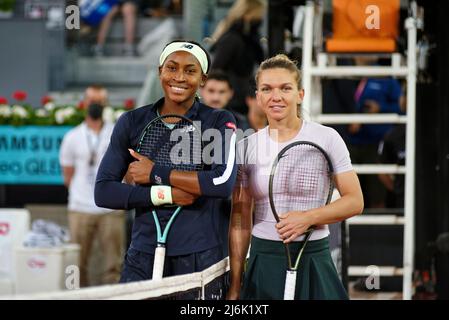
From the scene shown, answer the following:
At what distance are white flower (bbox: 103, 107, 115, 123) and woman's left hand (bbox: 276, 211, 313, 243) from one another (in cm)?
681

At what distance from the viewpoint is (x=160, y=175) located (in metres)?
4.99

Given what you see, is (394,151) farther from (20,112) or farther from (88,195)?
(20,112)

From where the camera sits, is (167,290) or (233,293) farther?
(233,293)

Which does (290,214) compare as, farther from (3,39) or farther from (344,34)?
(3,39)

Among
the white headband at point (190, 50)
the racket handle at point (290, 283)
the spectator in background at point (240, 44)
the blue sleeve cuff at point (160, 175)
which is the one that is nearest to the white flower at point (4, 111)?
the spectator in background at point (240, 44)

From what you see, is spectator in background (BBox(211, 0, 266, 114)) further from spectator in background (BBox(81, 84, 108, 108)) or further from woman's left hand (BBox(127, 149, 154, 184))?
woman's left hand (BBox(127, 149, 154, 184))

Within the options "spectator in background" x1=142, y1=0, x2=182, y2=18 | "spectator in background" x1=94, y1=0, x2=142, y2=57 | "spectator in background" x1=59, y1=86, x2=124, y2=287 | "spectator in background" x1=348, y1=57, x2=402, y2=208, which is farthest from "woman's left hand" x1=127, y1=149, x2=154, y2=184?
"spectator in background" x1=142, y1=0, x2=182, y2=18

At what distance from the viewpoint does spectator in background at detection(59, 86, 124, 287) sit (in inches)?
439

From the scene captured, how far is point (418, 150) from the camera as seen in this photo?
29.5 ft

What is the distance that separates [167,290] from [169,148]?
28.0 inches

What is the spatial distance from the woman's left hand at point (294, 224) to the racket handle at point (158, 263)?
52 centimetres

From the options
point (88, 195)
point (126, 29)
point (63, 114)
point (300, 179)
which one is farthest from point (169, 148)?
point (126, 29)

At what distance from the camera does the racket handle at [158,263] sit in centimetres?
496
